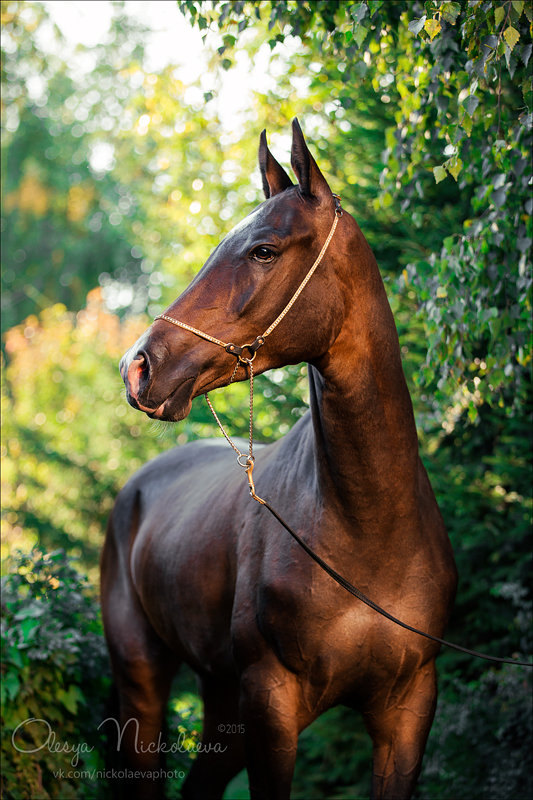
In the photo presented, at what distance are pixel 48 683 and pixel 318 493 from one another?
85.0 inches

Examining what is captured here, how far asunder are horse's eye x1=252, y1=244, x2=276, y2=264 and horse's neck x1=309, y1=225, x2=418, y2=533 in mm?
282

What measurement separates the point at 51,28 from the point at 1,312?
42.2 ft

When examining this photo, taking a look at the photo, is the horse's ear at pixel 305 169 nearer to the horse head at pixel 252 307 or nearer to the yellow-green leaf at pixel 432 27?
the horse head at pixel 252 307

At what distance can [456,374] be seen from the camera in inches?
148

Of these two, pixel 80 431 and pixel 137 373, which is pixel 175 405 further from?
pixel 80 431

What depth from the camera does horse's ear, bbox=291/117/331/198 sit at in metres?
2.37

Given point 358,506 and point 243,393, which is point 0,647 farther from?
point 243,393

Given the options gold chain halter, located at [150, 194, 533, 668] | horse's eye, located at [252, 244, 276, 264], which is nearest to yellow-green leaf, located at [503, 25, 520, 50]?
gold chain halter, located at [150, 194, 533, 668]

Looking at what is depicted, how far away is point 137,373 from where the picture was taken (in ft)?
7.15

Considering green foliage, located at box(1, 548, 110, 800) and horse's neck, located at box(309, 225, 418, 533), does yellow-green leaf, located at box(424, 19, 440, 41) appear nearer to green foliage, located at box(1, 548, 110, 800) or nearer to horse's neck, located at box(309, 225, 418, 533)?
horse's neck, located at box(309, 225, 418, 533)

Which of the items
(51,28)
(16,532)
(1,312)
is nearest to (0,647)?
(16,532)

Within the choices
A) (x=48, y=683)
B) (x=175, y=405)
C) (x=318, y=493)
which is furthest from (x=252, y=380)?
(x=48, y=683)

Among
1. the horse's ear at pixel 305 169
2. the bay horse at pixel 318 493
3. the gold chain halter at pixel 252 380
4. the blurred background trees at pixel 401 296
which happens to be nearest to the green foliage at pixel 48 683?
the blurred background trees at pixel 401 296

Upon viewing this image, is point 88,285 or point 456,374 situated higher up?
point 88,285
